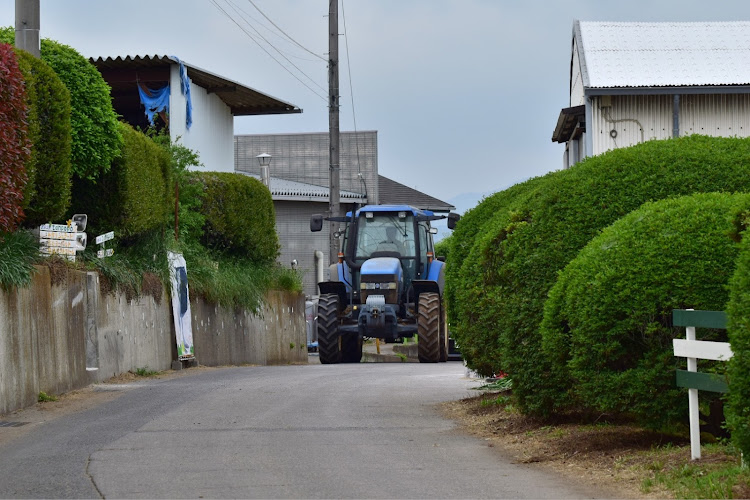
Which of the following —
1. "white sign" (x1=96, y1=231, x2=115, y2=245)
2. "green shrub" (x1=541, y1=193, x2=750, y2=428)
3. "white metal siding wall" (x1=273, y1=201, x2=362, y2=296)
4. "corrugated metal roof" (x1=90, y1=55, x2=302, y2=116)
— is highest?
"corrugated metal roof" (x1=90, y1=55, x2=302, y2=116)

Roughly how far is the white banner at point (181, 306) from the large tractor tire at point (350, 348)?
3606 mm

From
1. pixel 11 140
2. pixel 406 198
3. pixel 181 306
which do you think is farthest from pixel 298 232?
pixel 11 140

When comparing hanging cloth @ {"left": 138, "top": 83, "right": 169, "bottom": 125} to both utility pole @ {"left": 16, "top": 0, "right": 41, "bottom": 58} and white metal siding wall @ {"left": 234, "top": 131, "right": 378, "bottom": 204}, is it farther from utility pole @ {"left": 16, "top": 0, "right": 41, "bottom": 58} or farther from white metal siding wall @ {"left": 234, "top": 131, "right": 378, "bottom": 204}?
white metal siding wall @ {"left": 234, "top": 131, "right": 378, "bottom": 204}

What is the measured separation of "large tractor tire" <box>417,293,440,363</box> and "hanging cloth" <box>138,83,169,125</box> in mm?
9856

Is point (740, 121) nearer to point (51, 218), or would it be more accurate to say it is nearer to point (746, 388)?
point (51, 218)

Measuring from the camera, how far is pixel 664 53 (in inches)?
995

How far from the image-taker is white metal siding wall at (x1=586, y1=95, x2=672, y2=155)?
939 inches

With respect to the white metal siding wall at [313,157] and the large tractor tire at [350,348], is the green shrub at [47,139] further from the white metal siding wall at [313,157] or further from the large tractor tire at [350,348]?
the white metal siding wall at [313,157]

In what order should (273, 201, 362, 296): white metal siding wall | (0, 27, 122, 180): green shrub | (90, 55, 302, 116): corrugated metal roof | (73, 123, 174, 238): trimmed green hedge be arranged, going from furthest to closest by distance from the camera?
(273, 201, 362, 296): white metal siding wall → (90, 55, 302, 116): corrugated metal roof → (73, 123, 174, 238): trimmed green hedge → (0, 27, 122, 180): green shrub

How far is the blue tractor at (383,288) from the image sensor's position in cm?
2316

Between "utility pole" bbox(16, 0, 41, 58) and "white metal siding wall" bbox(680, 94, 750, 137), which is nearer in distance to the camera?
"utility pole" bbox(16, 0, 41, 58)

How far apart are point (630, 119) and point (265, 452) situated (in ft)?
54.9

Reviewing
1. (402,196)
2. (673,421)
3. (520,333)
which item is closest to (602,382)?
(673,421)

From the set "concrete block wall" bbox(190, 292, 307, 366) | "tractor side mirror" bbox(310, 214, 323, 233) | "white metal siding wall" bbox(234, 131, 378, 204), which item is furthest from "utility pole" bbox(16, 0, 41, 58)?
"white metal siding wall" bbox(234, 131, 378, 204)
